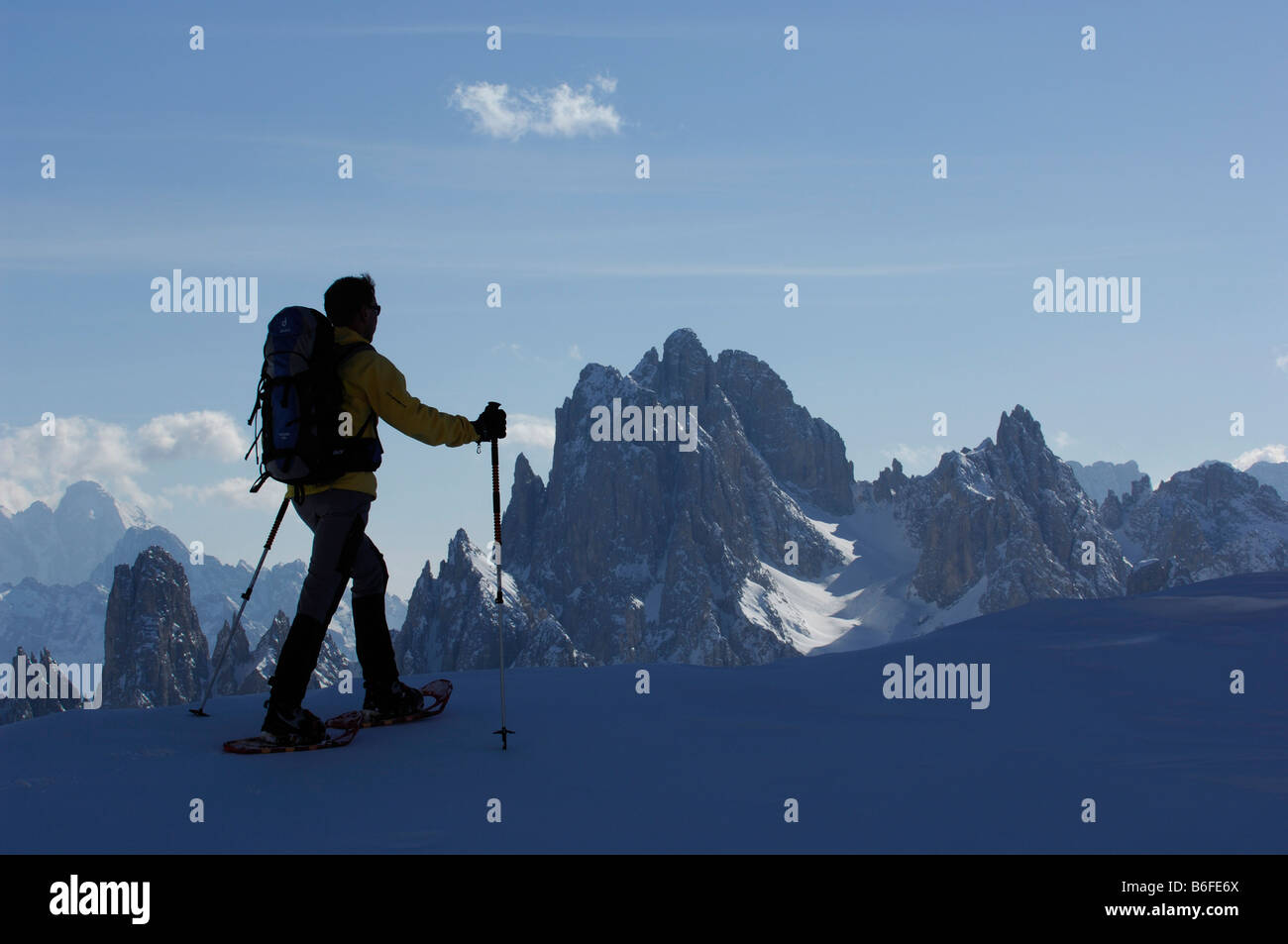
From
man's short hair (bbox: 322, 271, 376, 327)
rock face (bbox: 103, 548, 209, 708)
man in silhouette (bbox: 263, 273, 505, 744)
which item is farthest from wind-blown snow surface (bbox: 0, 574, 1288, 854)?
rock face (bbox: 103, 548, 209, 708)

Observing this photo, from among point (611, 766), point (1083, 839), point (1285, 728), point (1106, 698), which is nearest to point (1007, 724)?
point (1106, 698)

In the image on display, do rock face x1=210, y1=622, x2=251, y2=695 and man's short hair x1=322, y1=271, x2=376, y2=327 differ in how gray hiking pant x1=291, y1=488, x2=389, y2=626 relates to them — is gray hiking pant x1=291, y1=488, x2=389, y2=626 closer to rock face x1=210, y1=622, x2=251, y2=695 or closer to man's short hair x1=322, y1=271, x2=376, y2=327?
rock face x1=210, y1=622, x2=251, y2=695

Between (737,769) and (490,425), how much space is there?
10.2 feet

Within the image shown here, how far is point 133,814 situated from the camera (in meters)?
5.59

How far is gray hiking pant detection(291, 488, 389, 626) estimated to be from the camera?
739 cm

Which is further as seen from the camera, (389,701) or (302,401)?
(389,701)

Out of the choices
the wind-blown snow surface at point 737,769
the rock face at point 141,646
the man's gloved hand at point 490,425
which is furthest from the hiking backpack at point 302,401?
the rock face at point 141,646

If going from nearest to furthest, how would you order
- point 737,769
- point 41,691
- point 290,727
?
point 737,769
point 290,727
point 41,691

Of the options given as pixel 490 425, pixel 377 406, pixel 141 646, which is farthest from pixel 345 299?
pixel 141 646

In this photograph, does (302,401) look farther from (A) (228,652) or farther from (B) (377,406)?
(A) (228,652)

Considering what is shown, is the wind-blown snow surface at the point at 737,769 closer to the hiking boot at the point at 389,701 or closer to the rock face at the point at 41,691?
the hiking boot at the point at 389,701

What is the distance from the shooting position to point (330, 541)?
7406mm

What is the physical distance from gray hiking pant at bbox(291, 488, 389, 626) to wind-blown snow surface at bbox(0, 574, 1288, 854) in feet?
3.50
